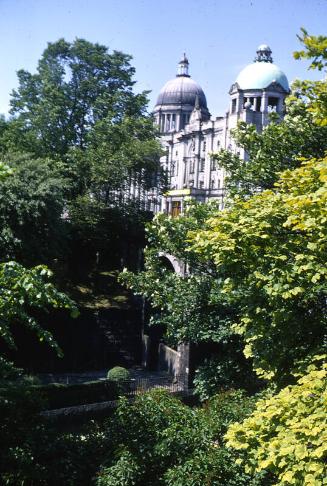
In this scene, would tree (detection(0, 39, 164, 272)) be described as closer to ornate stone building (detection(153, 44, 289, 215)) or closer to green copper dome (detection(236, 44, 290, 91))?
ornate stone building (detection(153, 44, 289, 215))

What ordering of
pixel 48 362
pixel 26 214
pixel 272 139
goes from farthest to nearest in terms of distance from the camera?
pixel 48 362, pixel 26 214, pixel 272 139

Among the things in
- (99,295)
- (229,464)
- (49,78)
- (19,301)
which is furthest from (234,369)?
(49,78)

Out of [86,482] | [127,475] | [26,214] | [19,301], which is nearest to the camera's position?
[19,301]

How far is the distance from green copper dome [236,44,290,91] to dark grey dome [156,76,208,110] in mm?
18638

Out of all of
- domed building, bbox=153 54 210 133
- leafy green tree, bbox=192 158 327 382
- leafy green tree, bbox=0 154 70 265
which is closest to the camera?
leafy green tree, bbox=192 158 327 382

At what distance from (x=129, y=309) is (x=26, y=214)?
997 cm

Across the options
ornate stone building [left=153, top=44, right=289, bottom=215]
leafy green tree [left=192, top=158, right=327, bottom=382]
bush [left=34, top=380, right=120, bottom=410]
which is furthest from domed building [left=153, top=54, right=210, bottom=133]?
leafy green tree [left=192, top=158, right=327, bottom=382]

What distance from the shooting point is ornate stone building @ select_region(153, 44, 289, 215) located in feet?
163

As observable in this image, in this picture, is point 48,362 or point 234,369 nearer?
point 234,369

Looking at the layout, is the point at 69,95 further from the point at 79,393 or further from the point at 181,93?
the point at 181,93

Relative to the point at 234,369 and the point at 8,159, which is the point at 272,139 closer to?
the point at 234,369

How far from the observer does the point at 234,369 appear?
18.3m

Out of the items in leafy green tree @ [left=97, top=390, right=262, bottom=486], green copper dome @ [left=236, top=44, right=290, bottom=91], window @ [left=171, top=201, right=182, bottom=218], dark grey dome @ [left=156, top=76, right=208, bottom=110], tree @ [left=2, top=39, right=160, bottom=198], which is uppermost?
dark grey dome @ [left=156, top=76, right=208, bottom=110]

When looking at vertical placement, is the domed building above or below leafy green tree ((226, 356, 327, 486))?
above
